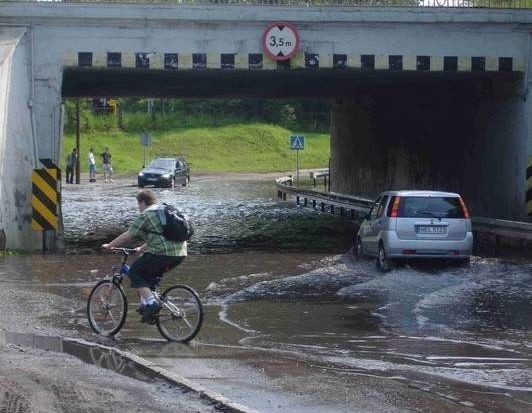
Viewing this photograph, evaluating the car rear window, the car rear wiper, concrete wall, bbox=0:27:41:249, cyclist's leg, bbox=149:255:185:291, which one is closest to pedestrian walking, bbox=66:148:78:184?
concrete wall, bbox=0:27:41:249

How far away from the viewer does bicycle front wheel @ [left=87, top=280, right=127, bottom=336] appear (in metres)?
12.2

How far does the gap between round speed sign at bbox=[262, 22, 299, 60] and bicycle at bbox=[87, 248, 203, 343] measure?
1165 cm

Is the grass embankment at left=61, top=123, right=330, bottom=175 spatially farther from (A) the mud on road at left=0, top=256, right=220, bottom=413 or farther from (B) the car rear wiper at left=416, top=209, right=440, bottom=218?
(A) the mud on road at left=0, top=256, right=220, bottom=413

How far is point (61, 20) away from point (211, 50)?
3.12 meters

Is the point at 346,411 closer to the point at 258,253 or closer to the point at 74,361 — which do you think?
the point at 74,361

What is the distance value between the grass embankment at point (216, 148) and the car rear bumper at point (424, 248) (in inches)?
2287

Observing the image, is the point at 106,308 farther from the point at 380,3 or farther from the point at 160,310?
the point at 380,3

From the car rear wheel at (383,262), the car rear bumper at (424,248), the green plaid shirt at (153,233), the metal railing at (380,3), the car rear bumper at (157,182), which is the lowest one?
the car rear bumper at (157,182)

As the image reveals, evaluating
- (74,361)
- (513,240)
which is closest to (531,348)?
(74,361)

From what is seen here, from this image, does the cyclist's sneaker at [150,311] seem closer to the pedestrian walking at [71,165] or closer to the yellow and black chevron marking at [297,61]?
the yellow and black chevron marking at [297,61]

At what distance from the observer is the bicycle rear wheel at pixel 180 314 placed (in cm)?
1176

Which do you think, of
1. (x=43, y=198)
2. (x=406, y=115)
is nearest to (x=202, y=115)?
(x=406, y=115)

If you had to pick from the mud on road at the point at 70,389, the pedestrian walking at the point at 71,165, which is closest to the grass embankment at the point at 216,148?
the pedestrian walking at the point at 71,165

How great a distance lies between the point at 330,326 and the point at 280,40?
1102 cm
